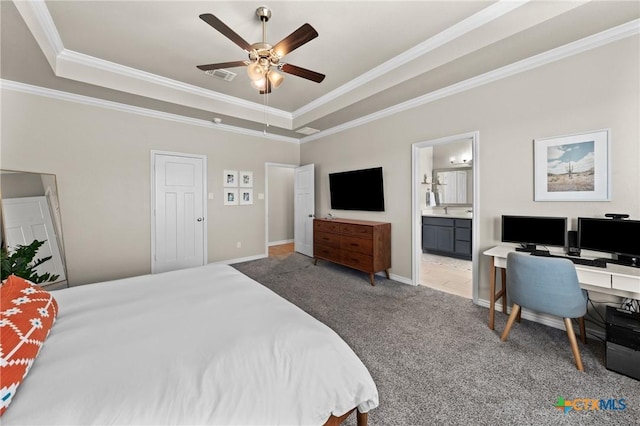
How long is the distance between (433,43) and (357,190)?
92.3 inches

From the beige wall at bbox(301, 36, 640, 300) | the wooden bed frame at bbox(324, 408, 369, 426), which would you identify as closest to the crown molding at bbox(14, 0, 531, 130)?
the beige wall at bbox(301, 36, 640, 300)

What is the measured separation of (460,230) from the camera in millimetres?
5020

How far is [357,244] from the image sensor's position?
392 cm

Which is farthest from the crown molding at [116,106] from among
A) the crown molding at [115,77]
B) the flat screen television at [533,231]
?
the flat screen television at [533,231]

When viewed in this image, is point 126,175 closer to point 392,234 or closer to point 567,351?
point 392,234

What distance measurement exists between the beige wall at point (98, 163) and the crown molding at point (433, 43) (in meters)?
2.60

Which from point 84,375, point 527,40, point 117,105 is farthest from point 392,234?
point 117,105

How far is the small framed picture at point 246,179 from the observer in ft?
16.2

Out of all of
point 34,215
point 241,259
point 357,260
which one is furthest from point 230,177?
point 357,260

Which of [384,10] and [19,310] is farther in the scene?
[384,10]

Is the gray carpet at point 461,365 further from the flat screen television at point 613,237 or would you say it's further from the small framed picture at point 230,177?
the small framed picture at point 230,177

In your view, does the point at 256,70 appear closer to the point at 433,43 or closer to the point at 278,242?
the point at 433,43

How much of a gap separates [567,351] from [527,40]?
8.83ft

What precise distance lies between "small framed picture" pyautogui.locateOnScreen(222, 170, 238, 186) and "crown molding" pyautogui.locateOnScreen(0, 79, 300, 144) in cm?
77
